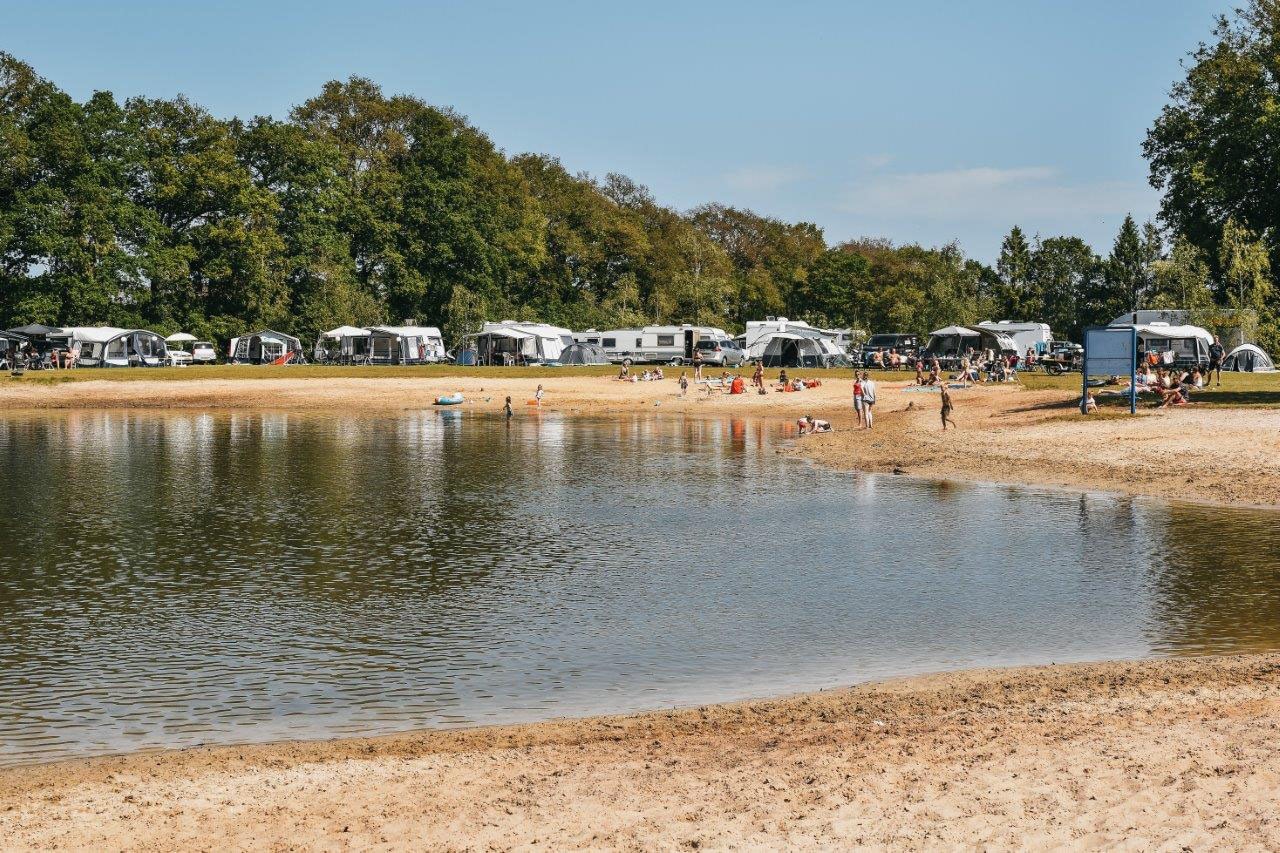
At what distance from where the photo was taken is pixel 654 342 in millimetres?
92562

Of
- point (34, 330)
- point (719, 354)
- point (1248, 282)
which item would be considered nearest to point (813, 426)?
point (1248, 282)

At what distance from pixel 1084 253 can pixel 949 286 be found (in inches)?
1608

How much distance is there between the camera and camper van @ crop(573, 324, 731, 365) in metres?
90.3

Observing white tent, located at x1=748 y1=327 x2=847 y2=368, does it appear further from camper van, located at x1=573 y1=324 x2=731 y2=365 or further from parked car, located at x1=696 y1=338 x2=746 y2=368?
camper van, located at x1=573 y1=324 x2=731 y2=365

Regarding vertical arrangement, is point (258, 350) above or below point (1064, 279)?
below

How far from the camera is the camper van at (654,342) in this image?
9026 centimetres

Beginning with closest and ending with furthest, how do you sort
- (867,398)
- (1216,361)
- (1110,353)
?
(1110,353)
(867,398)
(1216,361)

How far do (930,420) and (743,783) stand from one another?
1461 inches

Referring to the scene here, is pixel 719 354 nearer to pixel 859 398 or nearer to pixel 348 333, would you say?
pixel 348 333

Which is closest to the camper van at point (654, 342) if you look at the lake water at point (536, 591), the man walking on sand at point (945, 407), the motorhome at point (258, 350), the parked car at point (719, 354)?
the parked car at point (719, 354)

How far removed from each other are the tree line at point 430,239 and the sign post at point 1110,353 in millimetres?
15074

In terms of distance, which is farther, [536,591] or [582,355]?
[582,355]

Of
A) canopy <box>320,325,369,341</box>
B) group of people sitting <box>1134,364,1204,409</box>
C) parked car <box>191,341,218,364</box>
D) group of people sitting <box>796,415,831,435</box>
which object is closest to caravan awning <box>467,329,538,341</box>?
canopy <box>320,325,369,341</box>

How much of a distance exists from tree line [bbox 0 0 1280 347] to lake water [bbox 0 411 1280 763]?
34.5m
